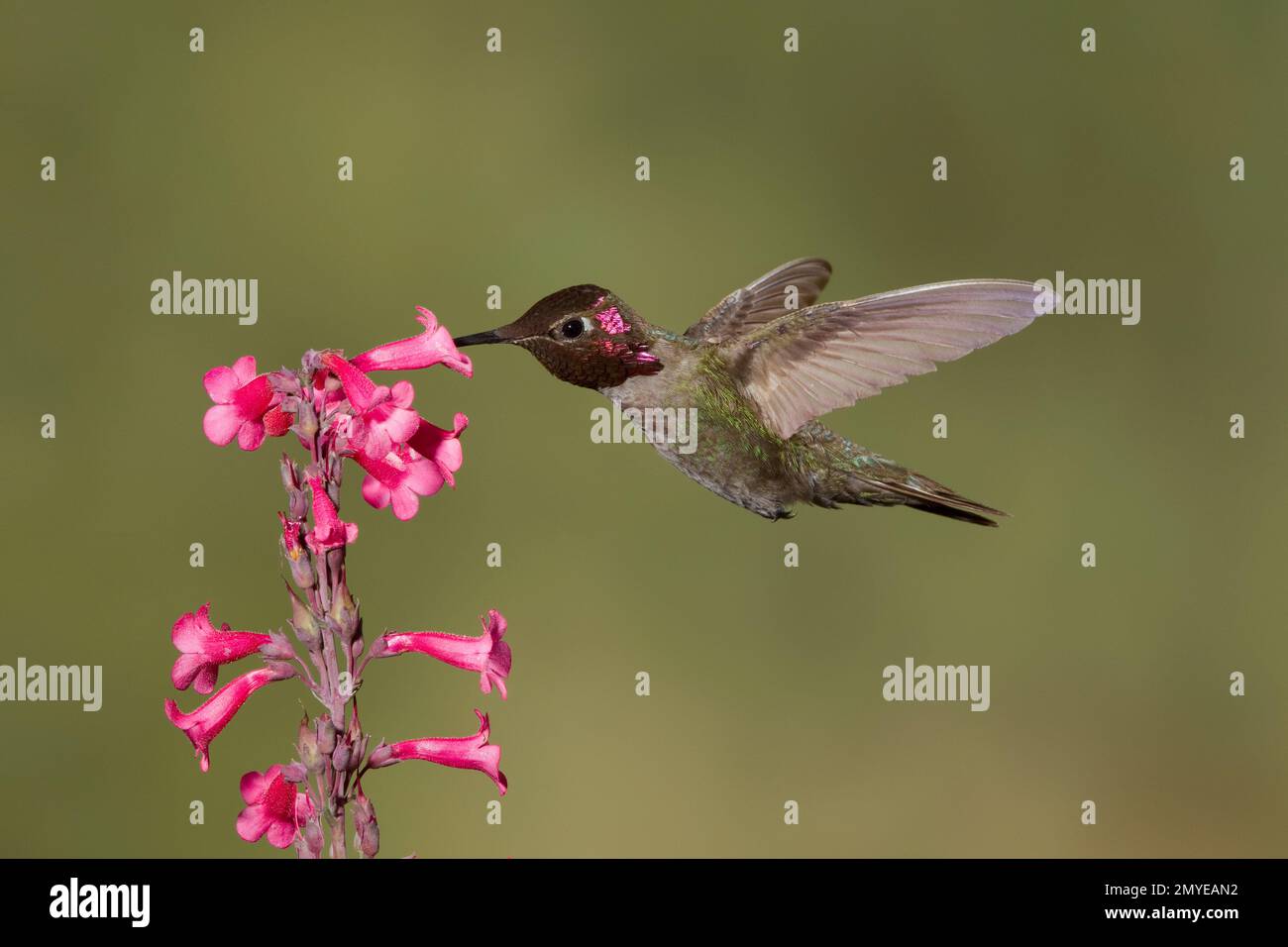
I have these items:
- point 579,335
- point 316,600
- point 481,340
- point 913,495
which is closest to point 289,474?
point 316,600

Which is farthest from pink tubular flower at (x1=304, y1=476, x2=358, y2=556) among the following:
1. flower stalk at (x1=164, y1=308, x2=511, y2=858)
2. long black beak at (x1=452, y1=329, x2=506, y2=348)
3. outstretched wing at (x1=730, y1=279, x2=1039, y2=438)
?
outstretched wing at (x1=730, y1=279, x2=1039, y2=438)

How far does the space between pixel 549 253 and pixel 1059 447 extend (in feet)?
7.73

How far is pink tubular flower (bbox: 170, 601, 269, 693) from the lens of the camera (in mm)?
1539

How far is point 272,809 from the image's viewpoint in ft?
5.19

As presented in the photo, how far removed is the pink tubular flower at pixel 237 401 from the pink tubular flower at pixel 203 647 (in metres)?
0.21

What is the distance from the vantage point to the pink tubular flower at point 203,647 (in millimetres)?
1539

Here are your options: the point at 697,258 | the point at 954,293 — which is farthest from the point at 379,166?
the point at 954,293

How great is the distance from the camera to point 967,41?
5781mm

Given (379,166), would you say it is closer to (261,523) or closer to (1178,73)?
(261,523)

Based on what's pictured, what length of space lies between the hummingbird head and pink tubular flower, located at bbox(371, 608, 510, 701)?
0.49m

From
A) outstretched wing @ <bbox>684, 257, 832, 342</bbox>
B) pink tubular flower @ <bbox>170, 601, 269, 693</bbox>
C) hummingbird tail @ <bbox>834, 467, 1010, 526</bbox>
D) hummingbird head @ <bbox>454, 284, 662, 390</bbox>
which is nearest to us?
pink tubular flower @ <bbox>170, 601, 269, 693</bbox>

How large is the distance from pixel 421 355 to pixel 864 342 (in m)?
1.12

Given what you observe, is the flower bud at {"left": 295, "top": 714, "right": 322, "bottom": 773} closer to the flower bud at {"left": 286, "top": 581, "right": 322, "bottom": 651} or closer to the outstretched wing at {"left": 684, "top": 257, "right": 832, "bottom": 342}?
the flower bud at {"left": 286, "top": 581, "right": 322, "bottom": 651}

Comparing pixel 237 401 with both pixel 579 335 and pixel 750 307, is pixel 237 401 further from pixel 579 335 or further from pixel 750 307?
pixel 750 307
